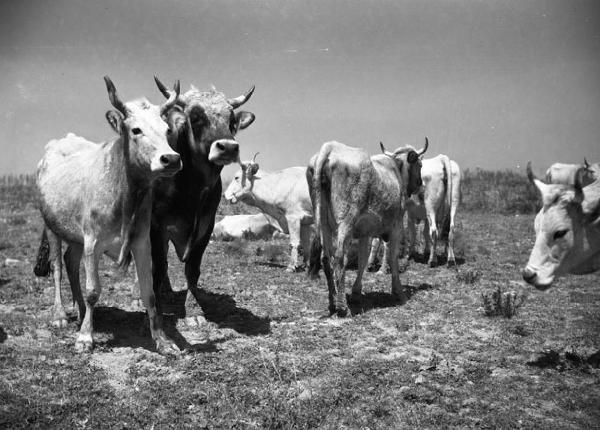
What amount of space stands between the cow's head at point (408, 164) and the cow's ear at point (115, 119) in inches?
222

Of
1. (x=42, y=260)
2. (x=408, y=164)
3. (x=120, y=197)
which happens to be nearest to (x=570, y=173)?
(x=408, y=164)

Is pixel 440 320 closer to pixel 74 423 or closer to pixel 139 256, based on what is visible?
pixel 139 256

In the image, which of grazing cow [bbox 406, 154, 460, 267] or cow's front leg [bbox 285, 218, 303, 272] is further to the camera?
grazing cow [bbox 406, 154, 460, 267]

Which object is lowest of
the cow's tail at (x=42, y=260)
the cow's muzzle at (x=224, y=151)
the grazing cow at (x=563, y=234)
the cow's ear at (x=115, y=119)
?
the cow's tail at (x=42, y=260)

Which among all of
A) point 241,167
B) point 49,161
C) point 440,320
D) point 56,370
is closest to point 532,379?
point 440,320

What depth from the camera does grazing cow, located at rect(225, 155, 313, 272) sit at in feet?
42.3

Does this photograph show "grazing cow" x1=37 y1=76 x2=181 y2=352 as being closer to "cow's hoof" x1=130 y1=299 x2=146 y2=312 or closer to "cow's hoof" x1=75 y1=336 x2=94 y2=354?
"cow's hoof" x1=75 y1=336 x2=94 y2=354

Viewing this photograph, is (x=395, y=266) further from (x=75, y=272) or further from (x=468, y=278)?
(x=75, y=272)

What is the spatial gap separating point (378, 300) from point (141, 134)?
16.4 feet

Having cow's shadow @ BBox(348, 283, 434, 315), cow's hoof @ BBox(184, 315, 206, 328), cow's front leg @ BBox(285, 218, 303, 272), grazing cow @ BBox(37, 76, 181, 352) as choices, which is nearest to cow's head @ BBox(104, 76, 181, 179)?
grazing cow @ BBox(37, 76, 181, 352)

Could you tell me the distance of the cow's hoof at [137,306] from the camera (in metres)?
7.88

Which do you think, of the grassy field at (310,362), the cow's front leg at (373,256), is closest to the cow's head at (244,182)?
the cow's front leg at (373,256)

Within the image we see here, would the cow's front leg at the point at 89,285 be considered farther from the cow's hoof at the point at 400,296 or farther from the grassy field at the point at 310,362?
the cow's hoof at the point at 400,296

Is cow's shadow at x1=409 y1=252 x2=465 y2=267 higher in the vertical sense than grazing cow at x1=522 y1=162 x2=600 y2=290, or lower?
lower
